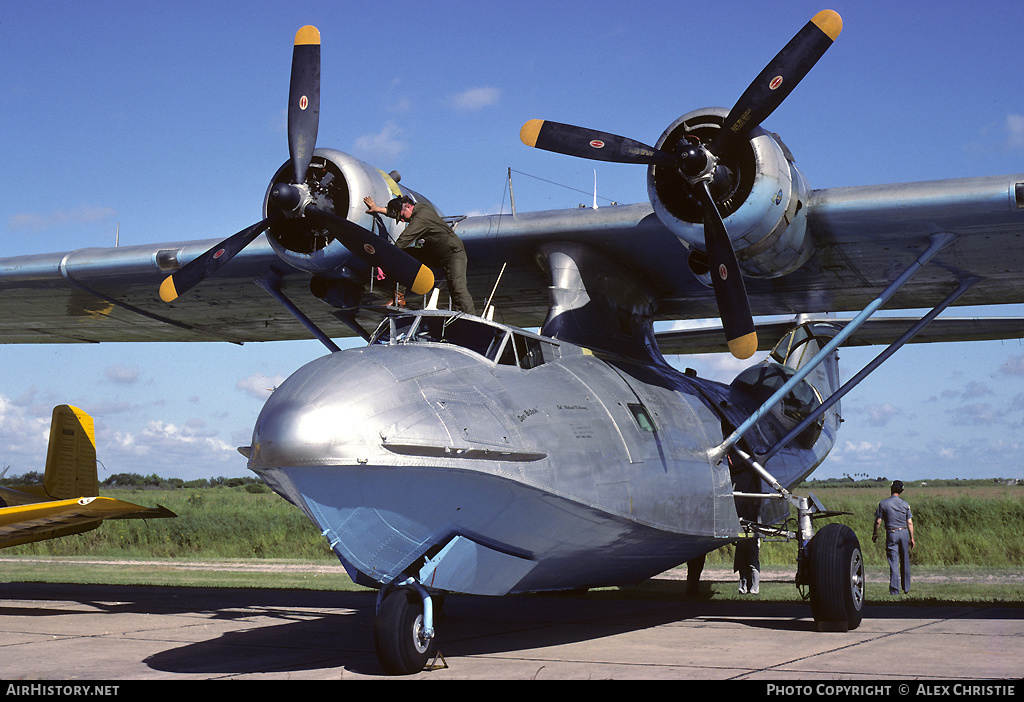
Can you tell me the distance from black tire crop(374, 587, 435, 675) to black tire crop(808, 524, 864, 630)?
13.3ft

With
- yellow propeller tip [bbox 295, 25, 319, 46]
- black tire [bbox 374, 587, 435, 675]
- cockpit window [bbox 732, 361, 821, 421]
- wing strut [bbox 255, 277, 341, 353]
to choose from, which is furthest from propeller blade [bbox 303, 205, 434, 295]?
cockpit window [bbox 732, 361, 821, 421]

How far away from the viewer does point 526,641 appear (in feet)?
27.7

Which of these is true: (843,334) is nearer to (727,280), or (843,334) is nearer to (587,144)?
(727,280)

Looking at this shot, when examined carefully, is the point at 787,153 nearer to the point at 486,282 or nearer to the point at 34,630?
the point at 486,282

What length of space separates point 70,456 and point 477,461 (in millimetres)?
11283

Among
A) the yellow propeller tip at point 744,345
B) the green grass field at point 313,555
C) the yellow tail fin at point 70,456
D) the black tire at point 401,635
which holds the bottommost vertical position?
the green grass field at point 313,555

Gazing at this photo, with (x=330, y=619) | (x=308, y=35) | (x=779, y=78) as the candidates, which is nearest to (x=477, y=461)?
(x=779, y=78)

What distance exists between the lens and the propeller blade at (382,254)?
28.3 ft

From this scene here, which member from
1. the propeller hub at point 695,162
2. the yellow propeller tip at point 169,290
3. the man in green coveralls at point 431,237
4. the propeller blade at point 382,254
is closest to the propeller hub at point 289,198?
the propeller blade at point 382,254

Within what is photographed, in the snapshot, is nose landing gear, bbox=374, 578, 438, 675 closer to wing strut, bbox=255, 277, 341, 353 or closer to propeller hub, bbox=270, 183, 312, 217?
propeller hub, bbox=270, 183, 312, 217

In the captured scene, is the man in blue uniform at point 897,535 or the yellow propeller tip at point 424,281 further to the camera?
the man in blue uniform at point 897,535

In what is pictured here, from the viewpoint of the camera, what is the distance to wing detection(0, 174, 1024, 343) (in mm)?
9086

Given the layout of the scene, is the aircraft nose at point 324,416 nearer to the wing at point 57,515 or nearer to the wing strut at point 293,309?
the wing strut at point 293,309

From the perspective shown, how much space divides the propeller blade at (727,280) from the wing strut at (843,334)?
3.24ft
